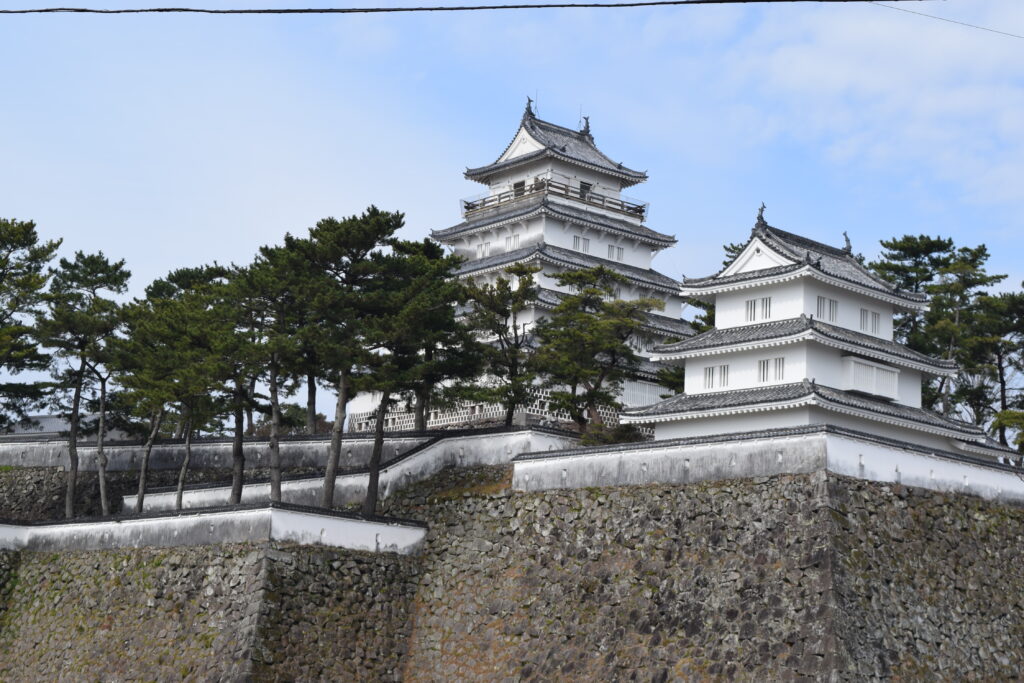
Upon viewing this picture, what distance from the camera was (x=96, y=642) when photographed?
3100 cm

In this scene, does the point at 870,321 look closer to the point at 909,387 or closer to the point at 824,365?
the point at 909,387

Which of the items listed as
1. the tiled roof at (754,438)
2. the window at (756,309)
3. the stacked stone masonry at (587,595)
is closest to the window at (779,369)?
the window at (756,309)

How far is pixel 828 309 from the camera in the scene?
31625 millimetres

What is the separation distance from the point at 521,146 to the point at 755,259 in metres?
18.8

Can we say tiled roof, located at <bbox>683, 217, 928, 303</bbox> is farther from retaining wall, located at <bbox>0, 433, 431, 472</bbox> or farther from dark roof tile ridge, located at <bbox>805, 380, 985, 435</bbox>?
retaining wall, located at <bbox>0, 433, 431, 472</bbox>

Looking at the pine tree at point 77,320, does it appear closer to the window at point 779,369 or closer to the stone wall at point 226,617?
the stone wall at point 226,617

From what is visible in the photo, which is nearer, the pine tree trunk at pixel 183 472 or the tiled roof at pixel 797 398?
the tiled roof at pixel 797 398

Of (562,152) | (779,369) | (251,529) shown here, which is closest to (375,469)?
(251,529)

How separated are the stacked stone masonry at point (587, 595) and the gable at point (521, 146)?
19.1m

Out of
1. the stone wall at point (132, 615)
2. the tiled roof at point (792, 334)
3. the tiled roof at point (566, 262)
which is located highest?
the tiled roof at point (566, 262)

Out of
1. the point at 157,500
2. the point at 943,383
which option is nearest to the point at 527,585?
the point at 157,500

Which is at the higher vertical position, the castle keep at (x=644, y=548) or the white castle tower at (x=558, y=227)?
the white castle tower at (x=558, y=227)

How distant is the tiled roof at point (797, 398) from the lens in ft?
94.9

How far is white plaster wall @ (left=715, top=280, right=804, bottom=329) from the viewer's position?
31281mm
